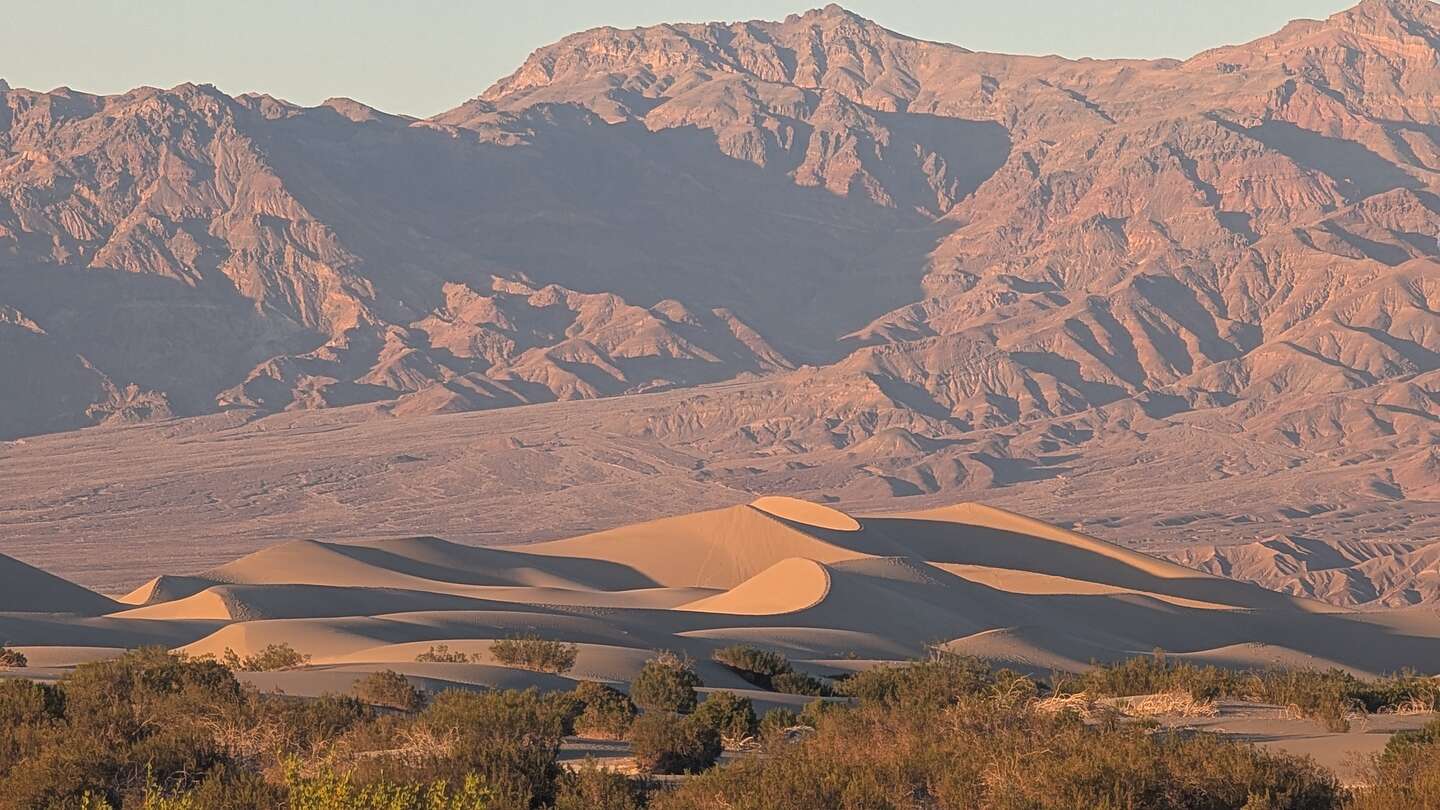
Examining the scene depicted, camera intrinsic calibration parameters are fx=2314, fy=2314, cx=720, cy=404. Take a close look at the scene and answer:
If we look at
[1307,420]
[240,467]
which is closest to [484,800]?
[240,467]

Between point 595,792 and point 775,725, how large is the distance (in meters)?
4.78

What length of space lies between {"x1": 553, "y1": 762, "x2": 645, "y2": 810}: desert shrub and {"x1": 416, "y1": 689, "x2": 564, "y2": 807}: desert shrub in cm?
22

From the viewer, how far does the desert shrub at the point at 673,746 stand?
19562mm

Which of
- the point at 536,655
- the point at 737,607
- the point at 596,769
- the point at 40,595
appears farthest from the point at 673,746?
the point at 40,595

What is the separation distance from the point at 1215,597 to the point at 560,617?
30846 millimetres

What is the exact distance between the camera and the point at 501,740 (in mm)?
18156

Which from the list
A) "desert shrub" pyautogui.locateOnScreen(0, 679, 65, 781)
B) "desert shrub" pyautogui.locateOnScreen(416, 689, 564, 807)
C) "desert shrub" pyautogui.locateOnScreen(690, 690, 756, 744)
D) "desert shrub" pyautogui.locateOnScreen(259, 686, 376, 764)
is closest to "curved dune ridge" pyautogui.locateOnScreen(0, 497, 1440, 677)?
"desert shrub" pyautogui.locateOnScreen(690, 690, 756, 744)

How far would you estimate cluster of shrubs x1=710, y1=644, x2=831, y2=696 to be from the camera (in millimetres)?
30656

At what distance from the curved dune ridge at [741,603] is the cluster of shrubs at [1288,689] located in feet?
25.9

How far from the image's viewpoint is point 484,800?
16.0m

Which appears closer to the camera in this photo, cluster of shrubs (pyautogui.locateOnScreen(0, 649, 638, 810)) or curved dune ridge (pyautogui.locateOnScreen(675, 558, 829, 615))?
cluster of shrubs (pyautogui.locateOnScreen(0, 649, 638, 810))

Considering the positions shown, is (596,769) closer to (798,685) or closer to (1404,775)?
(1404,775)

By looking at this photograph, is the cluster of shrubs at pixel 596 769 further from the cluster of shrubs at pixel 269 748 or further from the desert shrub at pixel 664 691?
the desert shrub at pixel 664 691

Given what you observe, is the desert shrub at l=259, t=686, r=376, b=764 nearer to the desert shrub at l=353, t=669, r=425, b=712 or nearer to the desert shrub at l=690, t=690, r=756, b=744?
the desert shrub at l=353, t=669, r=425, b=712
